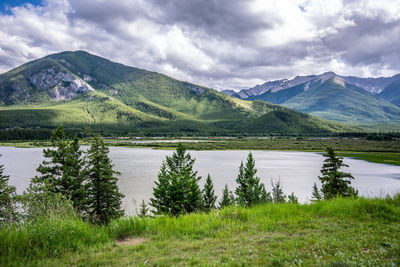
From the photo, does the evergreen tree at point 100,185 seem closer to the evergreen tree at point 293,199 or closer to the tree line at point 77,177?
the tree line at point 77,177

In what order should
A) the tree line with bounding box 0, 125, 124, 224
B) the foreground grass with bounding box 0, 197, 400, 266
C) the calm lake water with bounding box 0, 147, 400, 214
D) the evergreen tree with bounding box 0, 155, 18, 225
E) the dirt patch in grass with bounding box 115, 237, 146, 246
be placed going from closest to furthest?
the foreground grass with bounding box 0, 197, 400, 266 → the dirt patch in grass with bounding box 115, 237, 146, 246 → the evergreen tree with bounding box 0, 155, 18, 225 → the tree line with bounding box 0, 125, 124, 224 → the calm lake water with bounding box 0, 147, 400, 214

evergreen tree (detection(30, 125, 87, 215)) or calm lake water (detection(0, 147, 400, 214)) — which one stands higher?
evergreen tree (detection(30, 125, 87, 215))

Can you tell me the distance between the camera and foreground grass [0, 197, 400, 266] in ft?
14.6

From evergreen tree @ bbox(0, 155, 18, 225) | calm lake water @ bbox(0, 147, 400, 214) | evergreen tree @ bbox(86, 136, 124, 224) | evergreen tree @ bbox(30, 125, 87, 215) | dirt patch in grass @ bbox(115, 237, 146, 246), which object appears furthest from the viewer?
calm lake water @ bbox(0, 147, 400, 214)

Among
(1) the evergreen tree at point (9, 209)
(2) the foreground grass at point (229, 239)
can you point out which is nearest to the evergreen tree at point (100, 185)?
(1) the evergreen tree at point (9, 209)

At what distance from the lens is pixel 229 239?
18.0ft

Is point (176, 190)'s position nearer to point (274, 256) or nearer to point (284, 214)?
point (284, 214)

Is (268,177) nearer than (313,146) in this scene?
Yes

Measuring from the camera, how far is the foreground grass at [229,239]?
445 cm

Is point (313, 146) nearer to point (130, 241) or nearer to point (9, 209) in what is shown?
point (130, 241)

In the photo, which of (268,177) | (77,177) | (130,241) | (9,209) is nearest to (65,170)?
(77,177)

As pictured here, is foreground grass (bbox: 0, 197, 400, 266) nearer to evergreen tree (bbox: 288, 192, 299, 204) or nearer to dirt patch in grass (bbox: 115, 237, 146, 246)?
dirt patch in grass (bbox: 115, 237, 146, 246)

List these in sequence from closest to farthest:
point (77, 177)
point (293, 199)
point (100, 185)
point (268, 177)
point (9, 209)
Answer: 1. point (9, 209)
2. point (77, 177)
3. point (293, 199)
4. point (100, 185)
5. point (268, 177)

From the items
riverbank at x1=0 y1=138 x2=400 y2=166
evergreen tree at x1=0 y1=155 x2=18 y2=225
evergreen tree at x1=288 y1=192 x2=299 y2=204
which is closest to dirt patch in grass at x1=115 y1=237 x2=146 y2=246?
evergreen tree at x1=0 y1=155 x2=18 y2=225
